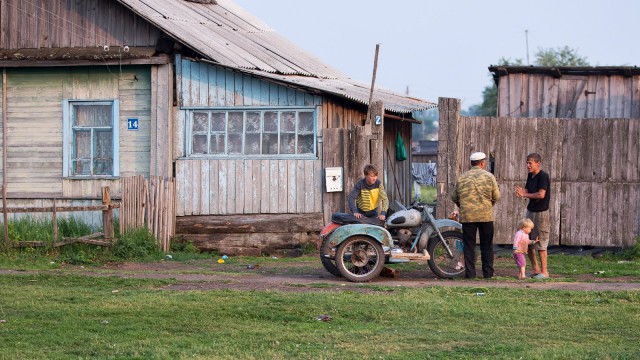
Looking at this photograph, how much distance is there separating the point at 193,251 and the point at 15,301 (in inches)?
249

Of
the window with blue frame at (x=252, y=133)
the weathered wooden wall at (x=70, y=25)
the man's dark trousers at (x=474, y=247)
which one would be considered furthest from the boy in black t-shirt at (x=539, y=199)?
the weathered wooden wall at (x=70, y=25)

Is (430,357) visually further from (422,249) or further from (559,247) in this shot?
(559,247)

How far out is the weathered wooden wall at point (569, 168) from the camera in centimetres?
1702

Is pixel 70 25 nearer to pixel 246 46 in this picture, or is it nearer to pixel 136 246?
pixel 246 46

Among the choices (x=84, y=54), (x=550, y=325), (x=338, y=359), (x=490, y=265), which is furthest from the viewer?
(x=84, y=54)

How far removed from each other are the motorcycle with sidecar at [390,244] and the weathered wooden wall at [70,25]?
6259 mm

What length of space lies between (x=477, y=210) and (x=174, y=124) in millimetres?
6638

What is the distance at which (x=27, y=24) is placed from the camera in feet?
62.6

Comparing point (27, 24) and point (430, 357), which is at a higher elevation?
point (27, 24)

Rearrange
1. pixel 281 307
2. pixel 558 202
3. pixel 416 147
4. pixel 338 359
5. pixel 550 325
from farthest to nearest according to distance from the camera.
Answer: pixel 416 147 → pixel 558 202 → pixel 281 307 → pixel 550 325 → pixel 338 359

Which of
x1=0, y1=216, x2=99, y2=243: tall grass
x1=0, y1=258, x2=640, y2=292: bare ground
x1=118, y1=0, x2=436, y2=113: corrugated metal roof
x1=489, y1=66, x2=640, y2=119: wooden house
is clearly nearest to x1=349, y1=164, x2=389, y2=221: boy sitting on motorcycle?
x1=0, y1=258, x2=640, y2=292: bare ground

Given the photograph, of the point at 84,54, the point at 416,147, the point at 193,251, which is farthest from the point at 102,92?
the point at 416,147

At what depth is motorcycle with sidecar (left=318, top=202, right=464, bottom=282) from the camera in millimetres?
14000

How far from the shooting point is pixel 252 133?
18531 mm
